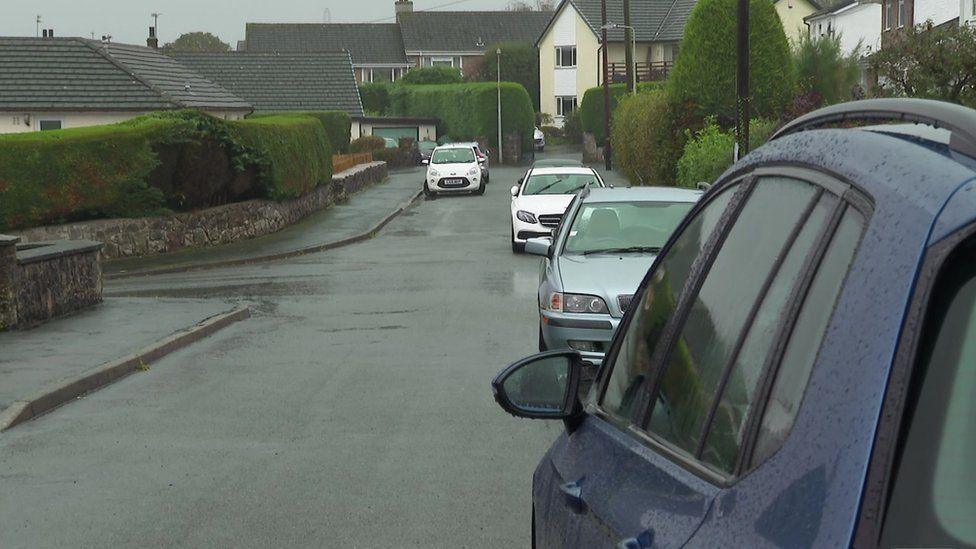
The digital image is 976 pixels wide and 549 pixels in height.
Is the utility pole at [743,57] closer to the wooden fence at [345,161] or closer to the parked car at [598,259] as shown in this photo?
the parked car at [598,259]

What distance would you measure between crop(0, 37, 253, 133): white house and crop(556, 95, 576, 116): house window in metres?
55.5

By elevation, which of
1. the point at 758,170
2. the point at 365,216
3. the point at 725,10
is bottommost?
the point at 365,216

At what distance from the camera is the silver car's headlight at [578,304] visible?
11961mm

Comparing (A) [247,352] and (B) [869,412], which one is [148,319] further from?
(B) [869,412]

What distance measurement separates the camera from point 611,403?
12.0ft

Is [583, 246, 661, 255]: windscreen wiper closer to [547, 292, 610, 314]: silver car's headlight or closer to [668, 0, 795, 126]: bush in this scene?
[547, 292, 610, 314]: silver car's headlight

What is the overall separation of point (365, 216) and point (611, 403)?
3592 centimetres

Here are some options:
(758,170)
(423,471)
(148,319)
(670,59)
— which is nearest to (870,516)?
(758,170)

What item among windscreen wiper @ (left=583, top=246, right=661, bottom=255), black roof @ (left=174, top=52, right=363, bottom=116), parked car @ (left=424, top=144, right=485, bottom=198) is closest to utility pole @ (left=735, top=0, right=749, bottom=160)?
windscreen wiper @ (left=583, top=246, right=661, bottom=255)

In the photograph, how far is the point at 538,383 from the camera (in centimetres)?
391

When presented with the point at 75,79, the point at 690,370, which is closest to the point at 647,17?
the point at 75,79

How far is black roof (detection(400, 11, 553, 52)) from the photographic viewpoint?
118 meters

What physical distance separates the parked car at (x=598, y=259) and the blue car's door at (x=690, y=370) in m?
7.95

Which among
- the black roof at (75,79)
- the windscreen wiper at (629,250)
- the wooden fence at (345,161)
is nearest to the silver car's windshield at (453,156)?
the wooden fence at (345,161)
